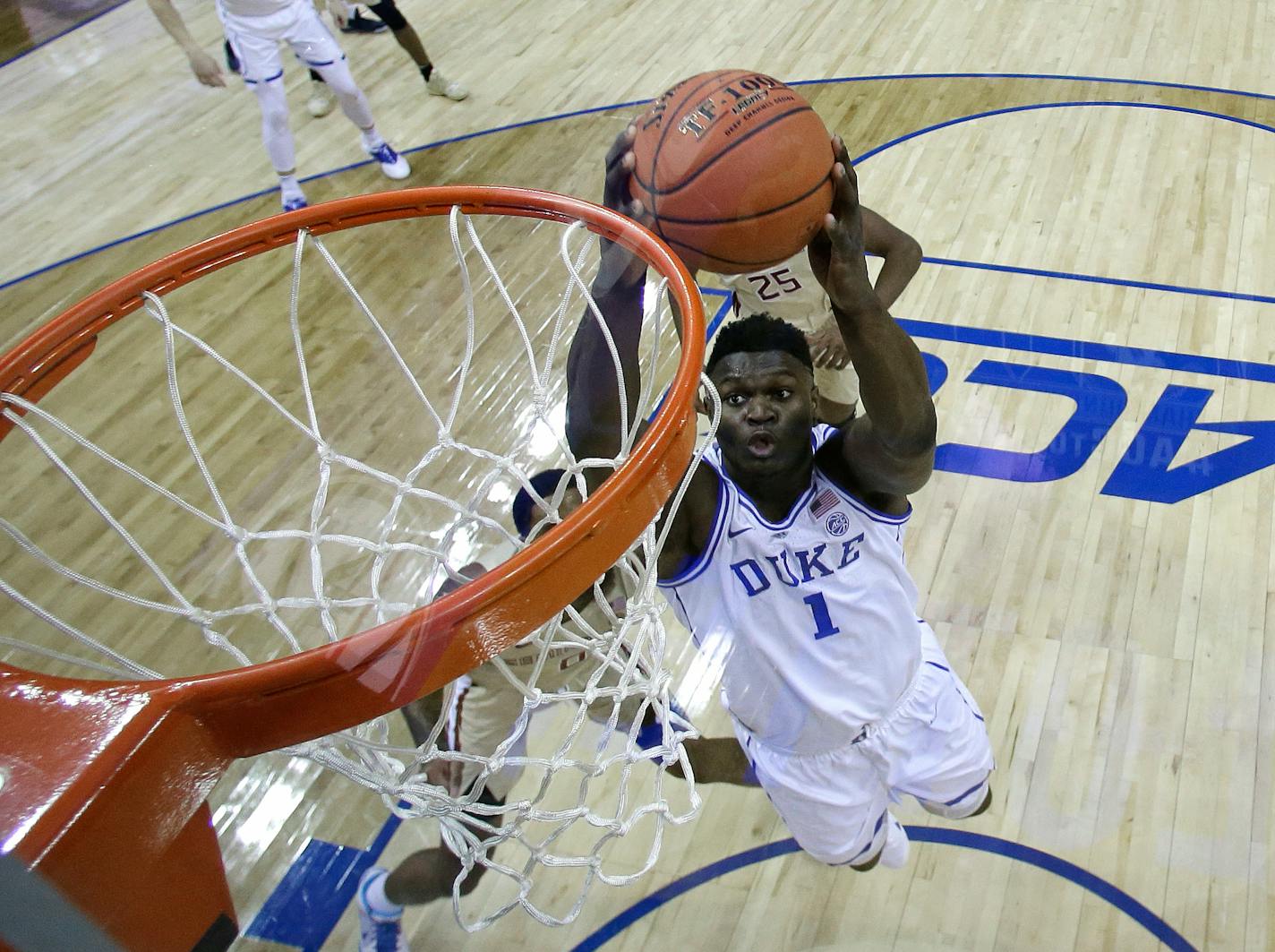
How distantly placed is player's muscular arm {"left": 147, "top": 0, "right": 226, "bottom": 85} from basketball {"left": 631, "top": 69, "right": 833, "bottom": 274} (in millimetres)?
2864

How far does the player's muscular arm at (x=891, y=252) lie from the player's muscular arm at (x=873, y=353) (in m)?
0.57

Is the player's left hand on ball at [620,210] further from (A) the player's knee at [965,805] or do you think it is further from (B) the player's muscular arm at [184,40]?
(B) the player's muscular arm at [184,40]

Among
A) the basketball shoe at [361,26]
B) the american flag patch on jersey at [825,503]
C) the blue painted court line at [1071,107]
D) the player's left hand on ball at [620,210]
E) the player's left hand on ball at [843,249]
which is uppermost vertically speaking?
the player's left hand on ball at [620,210]

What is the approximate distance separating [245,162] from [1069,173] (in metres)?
3.23

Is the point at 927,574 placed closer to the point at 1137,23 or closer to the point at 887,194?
the point at 887,194

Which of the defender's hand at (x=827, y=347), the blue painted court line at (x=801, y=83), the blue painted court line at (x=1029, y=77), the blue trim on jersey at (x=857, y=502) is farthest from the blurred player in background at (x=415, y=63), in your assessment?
the blue trim on jersey at (x=857, y=502)

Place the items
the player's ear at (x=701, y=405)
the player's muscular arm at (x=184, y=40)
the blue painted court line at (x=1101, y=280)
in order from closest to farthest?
the player's ear at (x=701, y=405) < the blue painted court line at (x=1101, y=280) < the player's muscular arm at (x=184, y=40)

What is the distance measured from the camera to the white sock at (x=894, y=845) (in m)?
2.01

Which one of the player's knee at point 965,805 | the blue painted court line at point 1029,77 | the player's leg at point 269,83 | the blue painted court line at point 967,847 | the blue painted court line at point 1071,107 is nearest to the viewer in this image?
the player's knee at point 965,805

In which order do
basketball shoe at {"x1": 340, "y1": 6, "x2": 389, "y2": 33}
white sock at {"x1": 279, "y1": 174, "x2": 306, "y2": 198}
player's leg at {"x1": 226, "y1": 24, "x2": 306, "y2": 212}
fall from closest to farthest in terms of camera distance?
player's leg at {"x1": 226, "y1": 24, "x2": 306, "y2": 212} → white sock at {"x1": 279, "y1": 174, "x2": 306, "y2": 198} → basketball shoe at {"x1": 340, "y1": 6, "x2": 389, "y2": 33}

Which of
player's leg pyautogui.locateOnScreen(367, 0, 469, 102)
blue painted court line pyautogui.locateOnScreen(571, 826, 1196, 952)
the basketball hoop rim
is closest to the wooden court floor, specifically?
blue painted court line pyautogui.locateOnScreen(571, 826, 1196, 952)

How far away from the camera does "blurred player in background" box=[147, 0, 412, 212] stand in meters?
3.90

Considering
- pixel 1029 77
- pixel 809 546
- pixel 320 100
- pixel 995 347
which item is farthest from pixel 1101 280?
pixel 320 100

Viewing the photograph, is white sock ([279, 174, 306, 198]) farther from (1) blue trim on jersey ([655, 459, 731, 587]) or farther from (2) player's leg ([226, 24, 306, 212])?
(1) blue trim on jersey ([655, 459, 731, 587])
